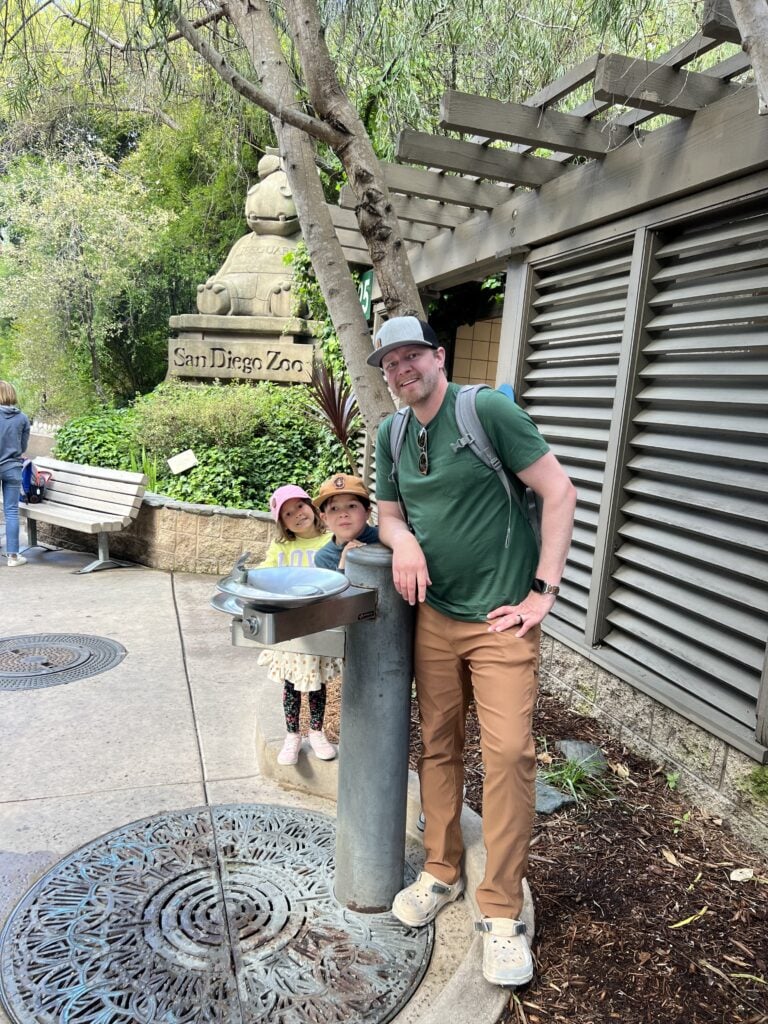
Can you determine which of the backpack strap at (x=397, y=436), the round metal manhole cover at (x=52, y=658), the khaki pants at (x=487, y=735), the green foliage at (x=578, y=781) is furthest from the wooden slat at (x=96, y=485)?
the khaki pants at (x=487, y=735)

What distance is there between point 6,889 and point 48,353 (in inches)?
570

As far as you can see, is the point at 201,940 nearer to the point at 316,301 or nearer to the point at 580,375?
the point at 580,375

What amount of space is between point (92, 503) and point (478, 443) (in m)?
5.79

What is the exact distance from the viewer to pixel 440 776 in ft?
7.70

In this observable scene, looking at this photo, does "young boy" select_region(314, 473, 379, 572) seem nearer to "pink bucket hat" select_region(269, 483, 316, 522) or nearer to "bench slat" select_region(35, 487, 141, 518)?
"pink bucket hat" select_region(269, 483, 316, 522)

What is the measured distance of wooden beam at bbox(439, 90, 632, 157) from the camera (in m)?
3.35

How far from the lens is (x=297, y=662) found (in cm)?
312

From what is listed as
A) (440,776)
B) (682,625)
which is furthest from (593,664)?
(440,776)

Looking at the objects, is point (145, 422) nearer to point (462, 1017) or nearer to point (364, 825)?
point (364, 825)

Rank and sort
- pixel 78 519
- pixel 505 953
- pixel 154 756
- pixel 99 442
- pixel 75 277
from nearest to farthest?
pixel 505 953
pixel 154 756
pixel 78 519
pixel 99 442
pixel 75 277

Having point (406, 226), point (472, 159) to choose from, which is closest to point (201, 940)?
point (472, 159)

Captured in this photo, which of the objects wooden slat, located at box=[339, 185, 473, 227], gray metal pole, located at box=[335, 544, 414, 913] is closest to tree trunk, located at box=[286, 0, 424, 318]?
gray metal pole, located at box=[335, 544, 414, 913]

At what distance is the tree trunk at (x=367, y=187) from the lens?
10.8 ft

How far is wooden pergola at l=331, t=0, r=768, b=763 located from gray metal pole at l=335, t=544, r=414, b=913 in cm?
149
